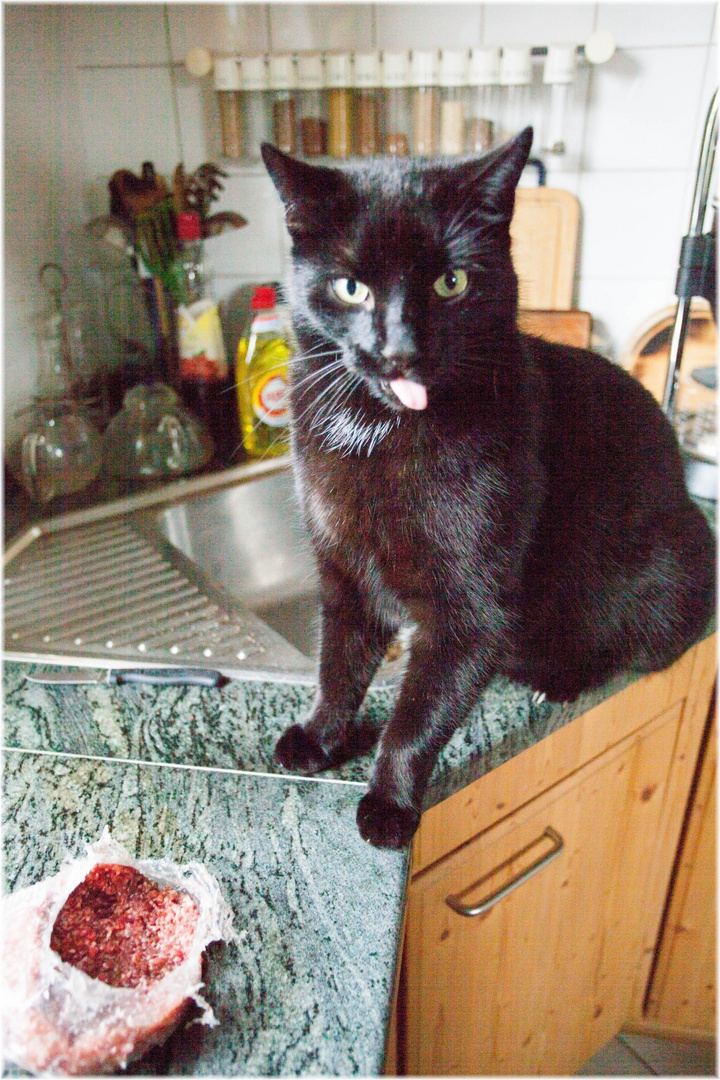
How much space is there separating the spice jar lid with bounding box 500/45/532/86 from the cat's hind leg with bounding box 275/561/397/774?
1.02m

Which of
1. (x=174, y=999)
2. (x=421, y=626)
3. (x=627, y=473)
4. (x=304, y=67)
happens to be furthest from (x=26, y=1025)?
(x=304, y=67)

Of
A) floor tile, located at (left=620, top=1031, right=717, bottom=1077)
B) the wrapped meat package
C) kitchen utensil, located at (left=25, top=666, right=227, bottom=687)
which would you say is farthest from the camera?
floor tile, located at (left=620, top=1031, right=717, bottom=1077)

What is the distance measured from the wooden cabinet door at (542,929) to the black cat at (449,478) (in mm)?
180

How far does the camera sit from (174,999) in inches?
17.6

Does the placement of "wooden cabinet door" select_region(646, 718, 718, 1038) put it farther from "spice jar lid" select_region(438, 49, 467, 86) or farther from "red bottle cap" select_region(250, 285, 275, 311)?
"spice jar lid" select_region(438, 49, 467, 86)

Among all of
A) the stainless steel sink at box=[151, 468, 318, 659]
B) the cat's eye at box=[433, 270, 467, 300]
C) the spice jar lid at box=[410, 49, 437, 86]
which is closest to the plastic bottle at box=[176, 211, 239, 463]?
the stainless steel sink at box=[151, 468, 318, 659]

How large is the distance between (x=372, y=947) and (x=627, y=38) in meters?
1.46

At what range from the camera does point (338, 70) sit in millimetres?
1239

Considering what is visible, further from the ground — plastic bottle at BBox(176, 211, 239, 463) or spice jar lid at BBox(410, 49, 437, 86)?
spice jar lid at BBox(410, 49, 437, 86)

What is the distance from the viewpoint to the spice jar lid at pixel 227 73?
1.24 metres

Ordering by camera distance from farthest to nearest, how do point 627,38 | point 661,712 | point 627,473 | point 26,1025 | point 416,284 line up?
1. point 627,38
2. point 661,712
3. point 627,473
4. point 416,284
5. point 26,1025

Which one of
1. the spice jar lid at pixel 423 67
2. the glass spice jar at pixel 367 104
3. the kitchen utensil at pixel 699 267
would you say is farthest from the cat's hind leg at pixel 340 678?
the spice jar lid at pixel 423 67

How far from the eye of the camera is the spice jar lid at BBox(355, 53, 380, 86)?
1.23 meters

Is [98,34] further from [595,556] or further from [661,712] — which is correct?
[661,712]
